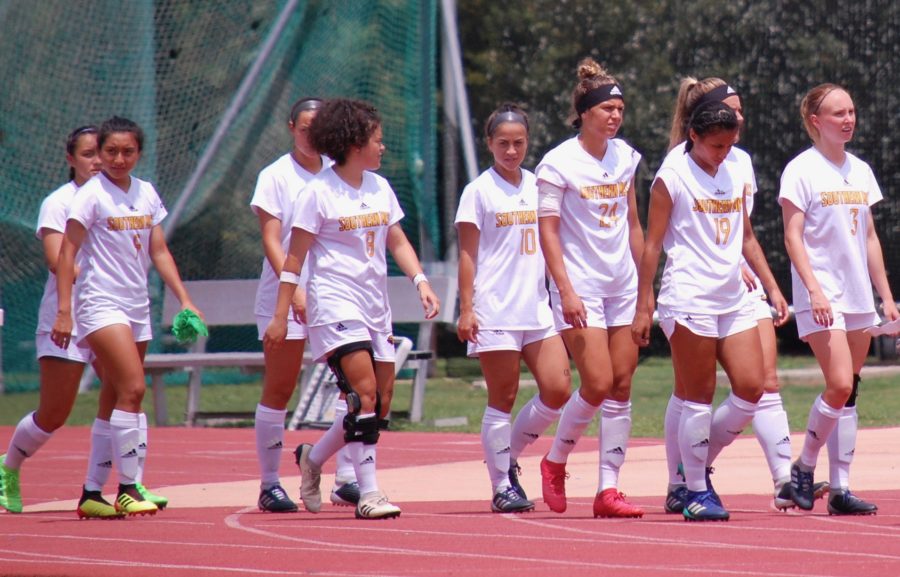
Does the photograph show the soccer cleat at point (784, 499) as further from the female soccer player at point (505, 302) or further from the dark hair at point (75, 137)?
the dark hair at point (75, 137)

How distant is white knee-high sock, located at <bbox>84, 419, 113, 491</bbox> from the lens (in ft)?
28.2

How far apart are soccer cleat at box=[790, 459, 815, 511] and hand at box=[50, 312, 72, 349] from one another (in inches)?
137

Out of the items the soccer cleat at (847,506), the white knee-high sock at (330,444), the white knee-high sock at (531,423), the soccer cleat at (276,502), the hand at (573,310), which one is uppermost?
the hand at (573,310)

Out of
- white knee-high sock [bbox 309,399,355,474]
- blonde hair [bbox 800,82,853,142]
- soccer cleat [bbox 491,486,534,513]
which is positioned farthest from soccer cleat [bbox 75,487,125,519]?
blonde hair [bbox 800,82,853,142]

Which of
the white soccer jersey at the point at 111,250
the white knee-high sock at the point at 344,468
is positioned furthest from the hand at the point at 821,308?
the white soccer jersey at the point at 111,250

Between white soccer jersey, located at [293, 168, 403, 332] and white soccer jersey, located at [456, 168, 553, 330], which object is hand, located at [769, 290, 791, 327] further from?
white soccer jersey, located at [293, 168, 403, 332]

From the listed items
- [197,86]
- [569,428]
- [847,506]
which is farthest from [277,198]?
[197,86]

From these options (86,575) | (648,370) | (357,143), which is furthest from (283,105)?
(86,575)

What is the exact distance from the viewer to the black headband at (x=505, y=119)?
842 cm

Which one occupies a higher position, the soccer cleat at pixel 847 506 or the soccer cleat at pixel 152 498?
the soccer cleat at pixel 847 506

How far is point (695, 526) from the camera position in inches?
291

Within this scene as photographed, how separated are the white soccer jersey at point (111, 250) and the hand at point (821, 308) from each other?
3.25 m

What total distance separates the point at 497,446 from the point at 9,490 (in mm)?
2673

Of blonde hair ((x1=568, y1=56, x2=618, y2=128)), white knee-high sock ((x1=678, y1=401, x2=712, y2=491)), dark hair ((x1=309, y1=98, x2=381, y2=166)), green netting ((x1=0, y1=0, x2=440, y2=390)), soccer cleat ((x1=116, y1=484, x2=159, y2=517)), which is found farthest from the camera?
green netting ((x1=0, y1=0, x2=440, y2=390))
